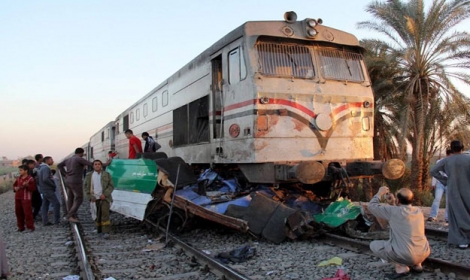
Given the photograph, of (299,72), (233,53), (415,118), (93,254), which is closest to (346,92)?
(299,72)

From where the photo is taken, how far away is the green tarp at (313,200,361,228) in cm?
748

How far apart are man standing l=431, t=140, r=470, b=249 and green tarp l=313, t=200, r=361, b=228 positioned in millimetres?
1522

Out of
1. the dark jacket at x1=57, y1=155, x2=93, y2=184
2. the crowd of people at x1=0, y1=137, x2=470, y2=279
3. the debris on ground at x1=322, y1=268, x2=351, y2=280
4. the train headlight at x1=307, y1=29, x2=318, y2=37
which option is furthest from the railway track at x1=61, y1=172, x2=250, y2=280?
the train headlight at x1=307, y1=29, x2=318, y2=37

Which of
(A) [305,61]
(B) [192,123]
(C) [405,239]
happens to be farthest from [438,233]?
(B) [192,123]

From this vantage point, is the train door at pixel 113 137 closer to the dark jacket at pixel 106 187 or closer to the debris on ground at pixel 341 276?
the dark jacket at pixel 106 187

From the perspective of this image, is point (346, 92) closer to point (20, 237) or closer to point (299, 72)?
point (299, 72)

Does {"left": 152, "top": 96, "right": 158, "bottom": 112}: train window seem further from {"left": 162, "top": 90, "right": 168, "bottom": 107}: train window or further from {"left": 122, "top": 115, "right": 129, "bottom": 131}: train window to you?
{"left": 122, "top": 115, "right": 129, "bottom": 131}: train window

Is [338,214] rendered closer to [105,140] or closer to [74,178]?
[74,178]

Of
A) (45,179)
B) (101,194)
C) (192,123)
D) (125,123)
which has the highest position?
(125,123)

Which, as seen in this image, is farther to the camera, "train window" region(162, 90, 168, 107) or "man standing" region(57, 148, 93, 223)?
"train window" region(162, 90, 168, 107)

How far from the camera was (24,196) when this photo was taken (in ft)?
32.1

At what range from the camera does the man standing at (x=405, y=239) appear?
5020 mm

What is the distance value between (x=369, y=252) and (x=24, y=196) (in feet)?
24.5

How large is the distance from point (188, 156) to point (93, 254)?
3629 millimetres
